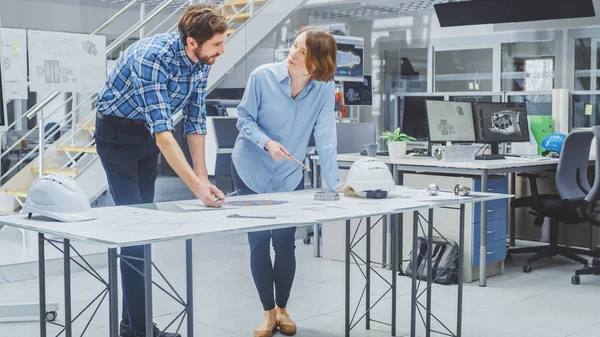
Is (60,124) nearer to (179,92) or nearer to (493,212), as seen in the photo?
(179,92)

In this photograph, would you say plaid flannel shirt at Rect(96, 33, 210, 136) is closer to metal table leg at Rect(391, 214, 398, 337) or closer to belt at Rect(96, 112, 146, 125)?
belt at Rect(96, 112, 146, 125)

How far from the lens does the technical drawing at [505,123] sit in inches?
227

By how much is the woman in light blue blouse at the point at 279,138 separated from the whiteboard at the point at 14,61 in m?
2.06

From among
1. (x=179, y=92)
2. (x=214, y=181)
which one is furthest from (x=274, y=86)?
(x=214, y=181)

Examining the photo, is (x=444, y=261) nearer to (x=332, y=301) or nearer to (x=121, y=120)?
(x=332, y=301)

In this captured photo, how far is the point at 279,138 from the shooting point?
3373 millimetres

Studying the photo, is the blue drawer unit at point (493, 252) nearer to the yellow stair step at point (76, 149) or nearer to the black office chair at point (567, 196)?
the black office chair at point (567, 196)

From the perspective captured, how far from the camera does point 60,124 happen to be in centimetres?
525

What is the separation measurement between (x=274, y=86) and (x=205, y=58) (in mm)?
501

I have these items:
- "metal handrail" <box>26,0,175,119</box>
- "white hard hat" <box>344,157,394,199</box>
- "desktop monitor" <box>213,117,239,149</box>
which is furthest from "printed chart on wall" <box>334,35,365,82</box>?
"white hard hat" <box>344,157,394,199</box>

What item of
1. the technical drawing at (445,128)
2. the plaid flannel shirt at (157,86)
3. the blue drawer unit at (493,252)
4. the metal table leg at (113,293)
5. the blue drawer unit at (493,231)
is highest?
the plaid flannel shirt at (157,86)

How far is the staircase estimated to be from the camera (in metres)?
4.98

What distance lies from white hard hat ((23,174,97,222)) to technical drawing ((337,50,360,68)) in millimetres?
4627

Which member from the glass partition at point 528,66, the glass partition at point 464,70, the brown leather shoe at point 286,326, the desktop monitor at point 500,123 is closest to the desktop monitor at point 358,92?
the desktop monitor at point 500,123
